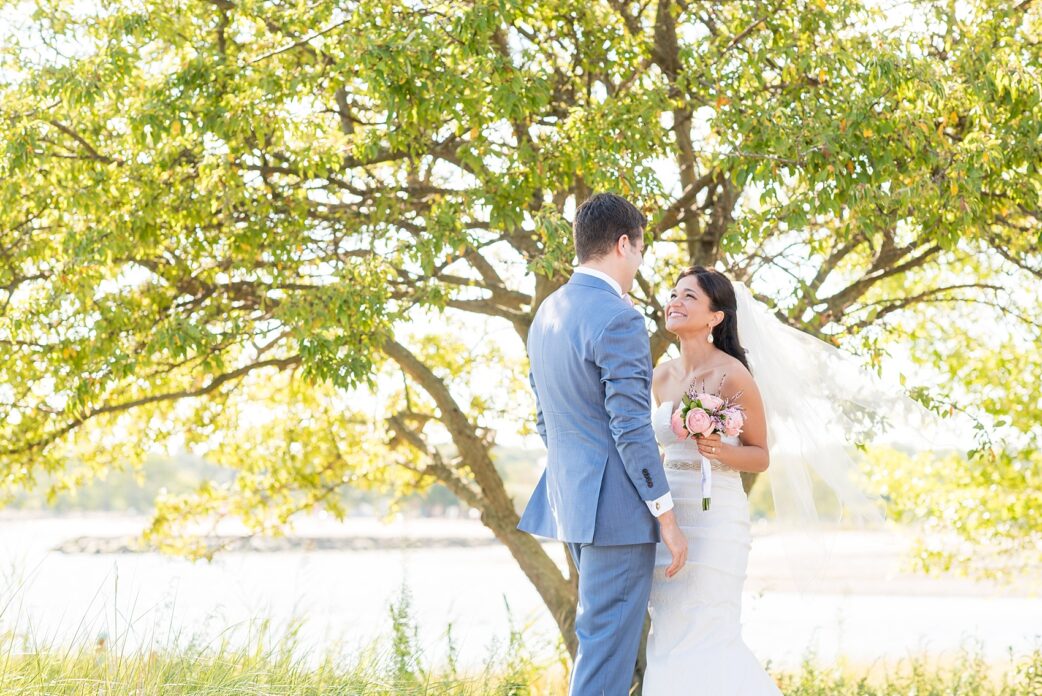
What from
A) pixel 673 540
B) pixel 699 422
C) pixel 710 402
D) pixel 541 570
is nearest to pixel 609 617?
pixel 673 540

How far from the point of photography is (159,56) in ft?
25.1

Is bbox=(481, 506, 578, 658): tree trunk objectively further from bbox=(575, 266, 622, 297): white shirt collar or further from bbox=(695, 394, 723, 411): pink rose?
bbox=(575, 266, 622, 297): white shirt collar

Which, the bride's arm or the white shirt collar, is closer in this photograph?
the white shirt collar

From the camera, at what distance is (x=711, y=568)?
416 cm

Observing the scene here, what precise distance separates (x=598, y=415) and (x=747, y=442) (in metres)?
0.84

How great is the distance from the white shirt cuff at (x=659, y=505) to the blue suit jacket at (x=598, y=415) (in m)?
0.03

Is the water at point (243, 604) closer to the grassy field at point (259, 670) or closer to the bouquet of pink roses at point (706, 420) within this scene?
the grassy field at point (259, 670)

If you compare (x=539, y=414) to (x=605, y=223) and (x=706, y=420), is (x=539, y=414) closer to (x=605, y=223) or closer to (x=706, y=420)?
(x=706, y=420)

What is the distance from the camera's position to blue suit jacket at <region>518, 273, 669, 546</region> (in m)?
3.63

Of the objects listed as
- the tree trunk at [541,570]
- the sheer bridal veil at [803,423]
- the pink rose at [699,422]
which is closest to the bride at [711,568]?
the pink rose at [699,422]

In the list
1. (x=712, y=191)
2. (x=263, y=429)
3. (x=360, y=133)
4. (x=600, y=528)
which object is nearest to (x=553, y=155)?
(x=360, y=133)

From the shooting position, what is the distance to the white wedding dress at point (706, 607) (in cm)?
415

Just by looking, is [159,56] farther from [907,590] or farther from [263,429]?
[907,590]

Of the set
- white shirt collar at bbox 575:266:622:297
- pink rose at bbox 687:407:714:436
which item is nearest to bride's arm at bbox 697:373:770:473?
pink rose at bbox 687:407:714:436
